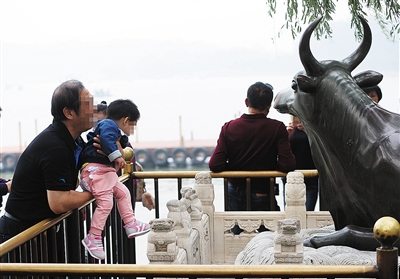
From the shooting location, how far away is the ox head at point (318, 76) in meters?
3.16

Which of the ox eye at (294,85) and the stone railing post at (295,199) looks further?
the stone railing post at (295,199)

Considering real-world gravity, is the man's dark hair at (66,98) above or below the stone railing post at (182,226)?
above

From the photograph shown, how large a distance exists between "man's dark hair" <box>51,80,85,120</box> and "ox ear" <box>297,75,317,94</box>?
3.95ft

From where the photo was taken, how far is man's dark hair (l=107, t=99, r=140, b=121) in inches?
135

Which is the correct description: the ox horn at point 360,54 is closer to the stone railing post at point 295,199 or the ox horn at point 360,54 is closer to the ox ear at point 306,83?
the ox ear at point 306,83

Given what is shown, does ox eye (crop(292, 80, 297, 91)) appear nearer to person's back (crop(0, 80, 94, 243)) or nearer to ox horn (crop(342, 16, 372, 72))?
ox horn (crop(342, 16, 372, 72))

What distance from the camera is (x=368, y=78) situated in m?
3.33

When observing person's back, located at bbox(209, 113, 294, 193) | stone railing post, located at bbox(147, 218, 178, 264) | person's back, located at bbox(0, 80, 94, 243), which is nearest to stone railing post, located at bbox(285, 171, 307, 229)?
person's back, located at bbox(209, 113, 294, 193)

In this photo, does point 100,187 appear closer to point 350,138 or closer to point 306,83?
point 306,83

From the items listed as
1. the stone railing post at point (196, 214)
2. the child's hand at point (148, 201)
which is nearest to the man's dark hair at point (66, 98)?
the stone railing post at point (196, 214)

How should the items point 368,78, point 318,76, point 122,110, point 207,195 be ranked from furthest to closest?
1. point 207,195
2. point 122,110
3. point 368,78
4. point 318,76

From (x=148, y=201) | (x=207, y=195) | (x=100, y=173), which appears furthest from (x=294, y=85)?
(x=148, y=201)

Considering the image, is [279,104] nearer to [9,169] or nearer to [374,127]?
[374,127]

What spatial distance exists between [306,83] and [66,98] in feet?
4.33
